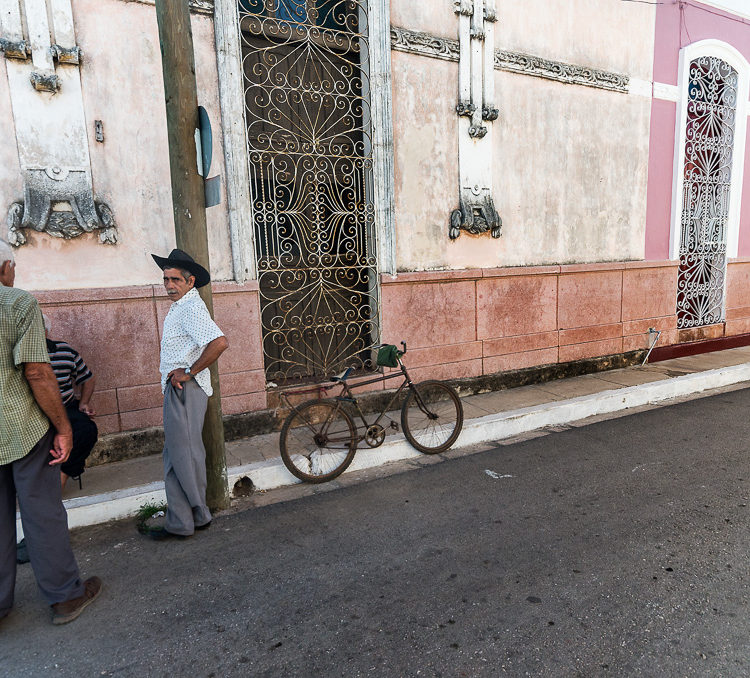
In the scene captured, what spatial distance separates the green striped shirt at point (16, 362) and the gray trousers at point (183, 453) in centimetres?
99

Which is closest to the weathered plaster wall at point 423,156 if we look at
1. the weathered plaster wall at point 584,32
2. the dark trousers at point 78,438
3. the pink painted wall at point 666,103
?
the weathered plaster wall at point 584,32

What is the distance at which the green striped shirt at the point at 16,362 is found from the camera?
252 cm

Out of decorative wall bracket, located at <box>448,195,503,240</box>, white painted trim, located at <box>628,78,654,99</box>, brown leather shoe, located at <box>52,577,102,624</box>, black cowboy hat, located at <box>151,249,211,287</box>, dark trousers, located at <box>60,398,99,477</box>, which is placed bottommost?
brown leather shoe, located at <box>52,577,102,624</box>

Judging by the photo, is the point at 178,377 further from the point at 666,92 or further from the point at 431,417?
the point at 666,92

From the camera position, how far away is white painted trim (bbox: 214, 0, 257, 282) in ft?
16.2

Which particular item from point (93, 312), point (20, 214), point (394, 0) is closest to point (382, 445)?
point (93, 312)

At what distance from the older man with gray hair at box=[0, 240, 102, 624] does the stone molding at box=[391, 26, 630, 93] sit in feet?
15.9

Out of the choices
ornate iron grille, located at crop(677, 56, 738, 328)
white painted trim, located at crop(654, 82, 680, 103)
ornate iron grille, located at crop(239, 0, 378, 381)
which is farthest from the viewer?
ornate iron grille, located at crop(677, 56, 738, 328)

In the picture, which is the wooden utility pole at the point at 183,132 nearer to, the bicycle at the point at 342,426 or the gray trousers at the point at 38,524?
the bicycle at the point at 342,426

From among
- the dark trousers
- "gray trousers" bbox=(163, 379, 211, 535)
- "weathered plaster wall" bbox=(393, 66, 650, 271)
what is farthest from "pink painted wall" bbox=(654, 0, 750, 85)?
the dark trousers

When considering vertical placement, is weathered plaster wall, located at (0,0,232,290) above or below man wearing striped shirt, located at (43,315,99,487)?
above

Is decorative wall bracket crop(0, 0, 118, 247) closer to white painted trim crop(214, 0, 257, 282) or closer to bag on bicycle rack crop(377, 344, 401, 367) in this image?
white painted trim crop(214, 0, 257, 282)

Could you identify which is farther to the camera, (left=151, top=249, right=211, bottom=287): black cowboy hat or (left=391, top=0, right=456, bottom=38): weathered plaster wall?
(left=391, top=0, right=456, bottom=38): weathered plaster wall

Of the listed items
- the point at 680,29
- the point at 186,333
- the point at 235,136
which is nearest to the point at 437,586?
the point at 186,333
